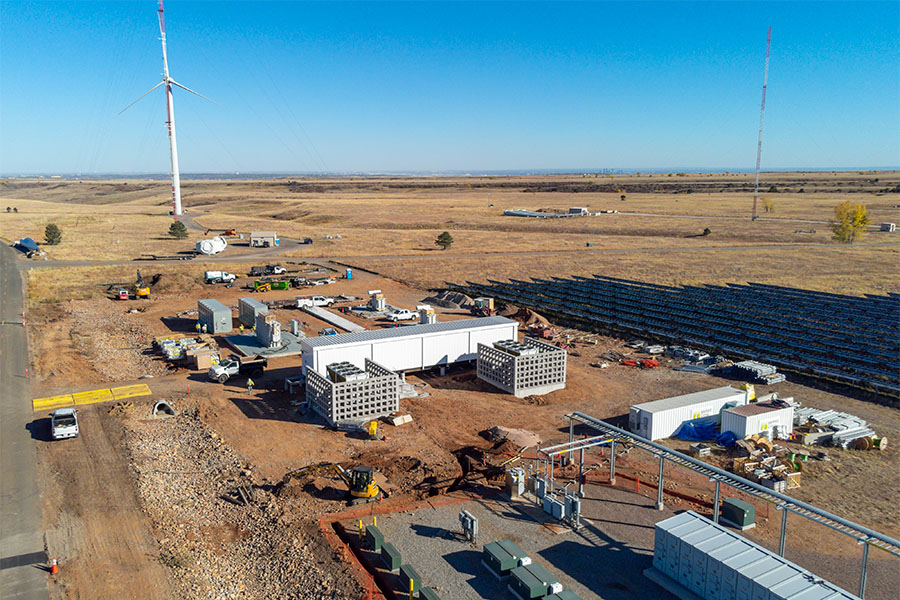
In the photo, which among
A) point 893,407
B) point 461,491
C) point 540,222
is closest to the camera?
point 461,491

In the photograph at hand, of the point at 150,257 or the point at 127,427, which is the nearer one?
the point at 127,427

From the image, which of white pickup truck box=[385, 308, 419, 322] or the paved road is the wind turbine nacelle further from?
white pickup truck box=[385, 308, 419, 322]

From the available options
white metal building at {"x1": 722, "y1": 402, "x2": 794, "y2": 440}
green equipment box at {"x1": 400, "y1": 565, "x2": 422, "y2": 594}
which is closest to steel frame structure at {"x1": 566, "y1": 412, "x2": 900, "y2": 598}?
white metal building at {"x1": 722, "y1": 402, "x2": 794, "y2": 440}

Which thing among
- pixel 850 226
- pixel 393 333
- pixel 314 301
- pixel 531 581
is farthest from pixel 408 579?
pixel 850 226

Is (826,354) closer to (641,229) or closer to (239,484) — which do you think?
(239,484)

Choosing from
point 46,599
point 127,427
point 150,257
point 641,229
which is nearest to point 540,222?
point 641,229

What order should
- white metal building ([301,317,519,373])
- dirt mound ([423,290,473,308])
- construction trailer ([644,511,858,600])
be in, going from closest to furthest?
construction trailer ([644,511,858,600])
white metal building ([301,317,519,373])
dirt mound ([423,290,473,308])

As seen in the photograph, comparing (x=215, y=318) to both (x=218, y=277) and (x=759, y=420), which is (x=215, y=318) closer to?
(x=218, y=277)
